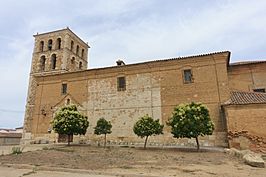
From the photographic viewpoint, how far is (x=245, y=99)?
15.1 meters

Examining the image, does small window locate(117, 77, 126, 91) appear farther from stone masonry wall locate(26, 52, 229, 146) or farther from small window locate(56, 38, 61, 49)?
small window locate(56, 38, 61, 49)

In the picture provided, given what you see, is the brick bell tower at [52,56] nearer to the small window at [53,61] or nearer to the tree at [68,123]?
the small window at [53,61]

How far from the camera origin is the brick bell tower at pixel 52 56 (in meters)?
25.4

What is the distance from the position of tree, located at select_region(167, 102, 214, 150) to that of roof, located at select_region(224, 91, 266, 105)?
2930 mm

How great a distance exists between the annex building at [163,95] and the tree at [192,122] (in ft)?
7.72

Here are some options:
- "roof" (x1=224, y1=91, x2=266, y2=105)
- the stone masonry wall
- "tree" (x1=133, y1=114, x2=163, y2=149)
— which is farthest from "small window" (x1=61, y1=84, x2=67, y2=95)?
"roof" (x1=224, y1=91, x2=266, y2=105)

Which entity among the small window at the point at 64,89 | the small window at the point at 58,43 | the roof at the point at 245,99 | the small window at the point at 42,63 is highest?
the small window at the point at 58,43

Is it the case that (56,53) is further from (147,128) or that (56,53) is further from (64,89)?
(147,128)

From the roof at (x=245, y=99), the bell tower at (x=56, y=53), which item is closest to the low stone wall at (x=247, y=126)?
the roof at (x=245, y=99)

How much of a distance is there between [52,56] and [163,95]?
1633cm

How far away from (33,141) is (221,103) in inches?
693

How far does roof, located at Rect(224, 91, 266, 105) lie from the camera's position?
1434cm

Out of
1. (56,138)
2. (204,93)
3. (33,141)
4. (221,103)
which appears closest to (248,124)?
(221,103)

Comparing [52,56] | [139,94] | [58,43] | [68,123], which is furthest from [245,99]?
[58,43]
